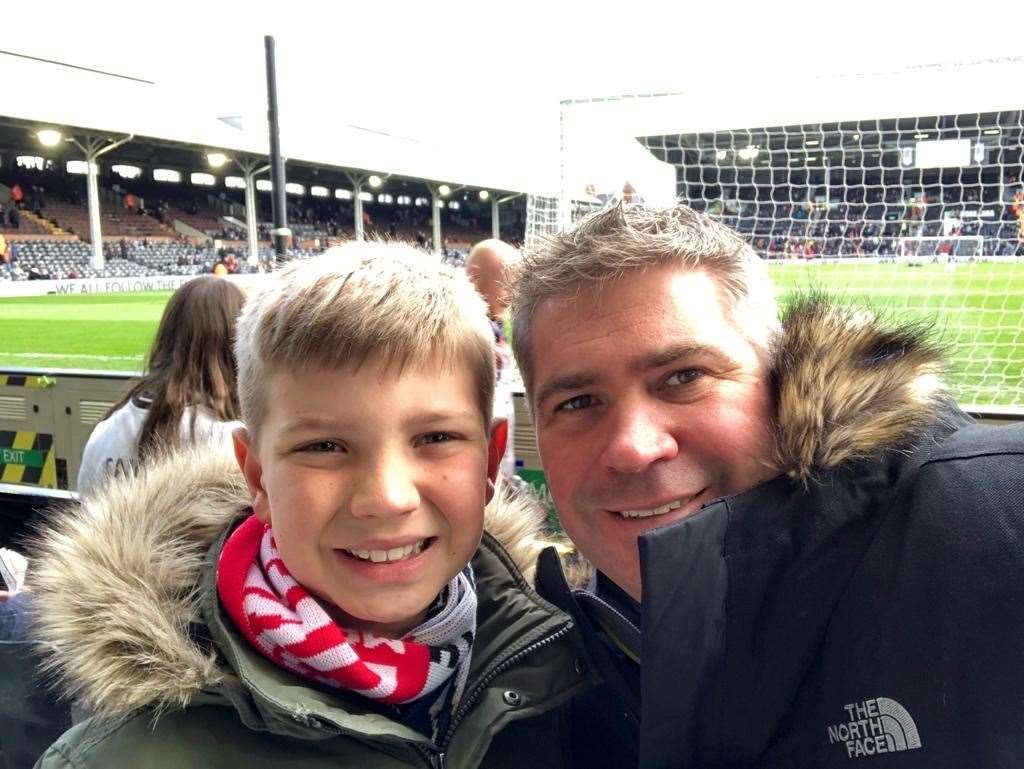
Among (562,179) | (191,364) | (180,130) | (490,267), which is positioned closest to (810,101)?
(562,179)

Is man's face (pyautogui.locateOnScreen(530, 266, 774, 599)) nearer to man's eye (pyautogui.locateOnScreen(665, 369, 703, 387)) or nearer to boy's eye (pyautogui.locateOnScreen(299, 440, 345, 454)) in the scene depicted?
man's eye (pyautogui.locateOnScreen(665, 369, 703, 387))

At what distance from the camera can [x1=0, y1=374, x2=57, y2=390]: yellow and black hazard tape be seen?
5422mm

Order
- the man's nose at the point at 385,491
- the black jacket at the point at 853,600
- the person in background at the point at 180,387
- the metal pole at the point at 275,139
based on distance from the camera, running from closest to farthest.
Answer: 1. the black jacket at the point at 853,600
2. the man's nose at the point at 385,491
3. the person in background at the point at 180,387
4. the metal pole at the point at 275,139

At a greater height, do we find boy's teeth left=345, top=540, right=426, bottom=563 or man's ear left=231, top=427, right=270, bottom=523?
man's ear left=231, top=427, right=270, bottom=523

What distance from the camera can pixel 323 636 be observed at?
4.07 ft

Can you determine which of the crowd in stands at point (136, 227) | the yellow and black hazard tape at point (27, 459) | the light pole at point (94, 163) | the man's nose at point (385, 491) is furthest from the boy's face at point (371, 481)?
the light pole at point (94, 163)

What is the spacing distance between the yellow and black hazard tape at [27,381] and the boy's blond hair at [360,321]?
4735 millimetres

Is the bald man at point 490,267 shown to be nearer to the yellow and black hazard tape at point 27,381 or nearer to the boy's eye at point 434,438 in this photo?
the boy's eye at point 434,438

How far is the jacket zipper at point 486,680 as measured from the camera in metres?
1.28

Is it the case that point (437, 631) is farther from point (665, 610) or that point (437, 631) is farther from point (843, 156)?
point (843, 156)

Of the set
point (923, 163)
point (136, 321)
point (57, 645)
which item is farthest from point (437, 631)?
point (136, 321)

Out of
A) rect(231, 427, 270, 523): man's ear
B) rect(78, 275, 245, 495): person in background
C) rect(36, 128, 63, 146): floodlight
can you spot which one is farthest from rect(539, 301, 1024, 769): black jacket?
rect(36, 128, 63, 146): floodlight

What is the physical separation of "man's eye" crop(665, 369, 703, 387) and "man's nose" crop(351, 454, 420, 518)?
47 centimetres

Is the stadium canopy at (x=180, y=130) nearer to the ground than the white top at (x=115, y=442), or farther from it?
farther from it
